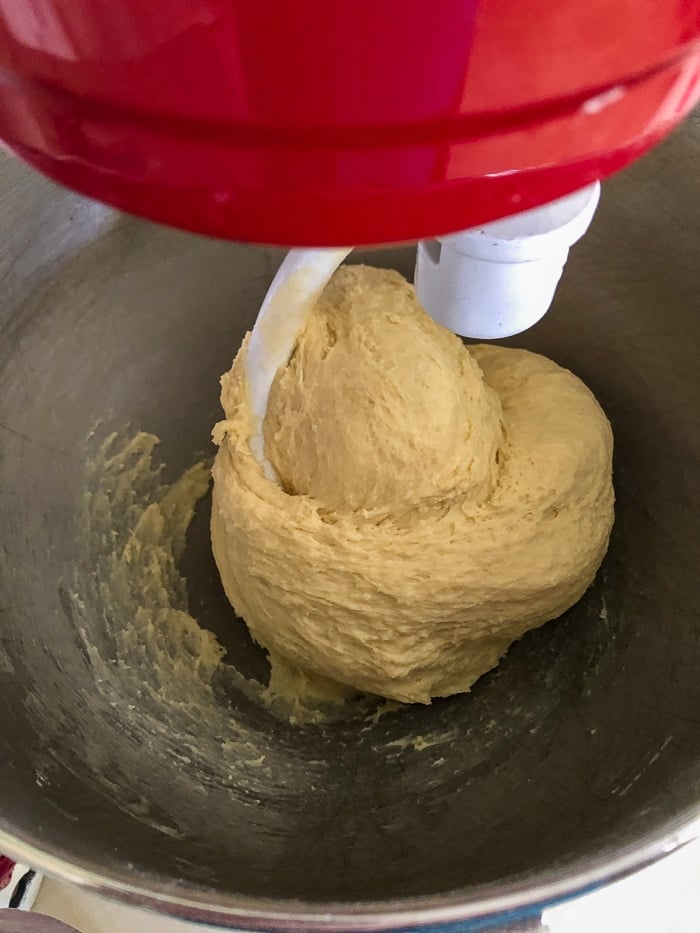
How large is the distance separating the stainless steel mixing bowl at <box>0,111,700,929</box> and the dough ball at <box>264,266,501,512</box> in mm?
195

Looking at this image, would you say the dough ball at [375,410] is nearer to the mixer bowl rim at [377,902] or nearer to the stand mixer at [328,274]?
the stand mixer at [328,274]

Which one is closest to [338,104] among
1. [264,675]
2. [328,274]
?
[328,274]

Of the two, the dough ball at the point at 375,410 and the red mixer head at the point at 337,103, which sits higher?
Answer: the red mixer head at the point at 337,103

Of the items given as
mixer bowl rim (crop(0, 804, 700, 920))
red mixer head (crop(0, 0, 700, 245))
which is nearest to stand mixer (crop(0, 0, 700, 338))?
red mixer head (crop(0, 0, 700, 245))

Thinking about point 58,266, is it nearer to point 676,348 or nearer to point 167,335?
point 167,335

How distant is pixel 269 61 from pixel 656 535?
64 cm

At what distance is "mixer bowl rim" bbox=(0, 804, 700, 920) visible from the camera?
437 mm

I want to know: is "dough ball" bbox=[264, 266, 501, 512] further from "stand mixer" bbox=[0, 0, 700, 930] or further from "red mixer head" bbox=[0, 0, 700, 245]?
"red mixer head" bbox=[0, 0, 700, 245]

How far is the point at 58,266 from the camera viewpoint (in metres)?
0.80

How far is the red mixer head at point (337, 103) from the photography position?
0.21 m

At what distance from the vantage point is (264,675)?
831 mm

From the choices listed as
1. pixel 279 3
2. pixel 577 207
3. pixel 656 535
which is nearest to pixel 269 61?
pixel 279 3

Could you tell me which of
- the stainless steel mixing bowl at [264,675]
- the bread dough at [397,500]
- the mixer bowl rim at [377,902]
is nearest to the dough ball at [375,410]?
the bread dough at [397,500]

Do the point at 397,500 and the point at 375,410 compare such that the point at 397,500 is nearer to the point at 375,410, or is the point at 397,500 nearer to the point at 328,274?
the point at 375,410
